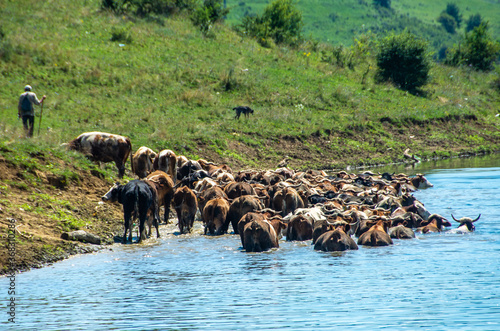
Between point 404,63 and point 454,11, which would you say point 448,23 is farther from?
point 404,63

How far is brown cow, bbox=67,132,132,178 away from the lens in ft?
68.8

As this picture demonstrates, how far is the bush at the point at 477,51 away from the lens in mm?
66938

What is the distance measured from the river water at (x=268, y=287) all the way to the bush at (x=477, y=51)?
55.5 metres

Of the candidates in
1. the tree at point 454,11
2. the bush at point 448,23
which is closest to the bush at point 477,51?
the bush at point 448,23

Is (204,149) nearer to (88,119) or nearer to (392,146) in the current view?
(88,119)

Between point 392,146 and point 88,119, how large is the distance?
18682mm

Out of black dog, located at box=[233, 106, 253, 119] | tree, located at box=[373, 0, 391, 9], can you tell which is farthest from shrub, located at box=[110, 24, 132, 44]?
tree, located at box=[373, 0, 391, 9]

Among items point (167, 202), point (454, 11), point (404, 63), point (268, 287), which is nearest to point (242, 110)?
point (167, 202)

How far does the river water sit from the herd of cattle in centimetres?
44

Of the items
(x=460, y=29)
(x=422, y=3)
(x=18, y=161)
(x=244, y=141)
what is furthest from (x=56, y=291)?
(x=422, y=3)

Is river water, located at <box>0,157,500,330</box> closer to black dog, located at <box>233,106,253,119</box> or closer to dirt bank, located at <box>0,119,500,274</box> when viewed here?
dirt bank, located at <box>0,119,500,274</box>

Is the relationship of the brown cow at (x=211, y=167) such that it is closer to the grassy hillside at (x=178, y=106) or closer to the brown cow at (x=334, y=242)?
the grassy hillside at (x=178, y=106)

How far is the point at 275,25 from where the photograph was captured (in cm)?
5800

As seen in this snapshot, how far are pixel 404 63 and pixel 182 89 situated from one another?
22790 millimetres
